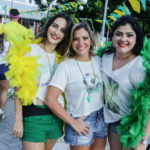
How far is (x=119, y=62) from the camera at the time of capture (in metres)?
1.65

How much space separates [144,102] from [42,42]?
3.58 feet

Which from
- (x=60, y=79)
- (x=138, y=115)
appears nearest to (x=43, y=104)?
(x=60, y=79)

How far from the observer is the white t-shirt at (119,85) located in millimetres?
1480

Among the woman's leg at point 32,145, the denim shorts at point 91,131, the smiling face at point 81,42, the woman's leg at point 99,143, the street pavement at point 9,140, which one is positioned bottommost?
the street pavement at point 9,140

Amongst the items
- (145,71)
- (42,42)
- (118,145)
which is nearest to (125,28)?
(145,71)

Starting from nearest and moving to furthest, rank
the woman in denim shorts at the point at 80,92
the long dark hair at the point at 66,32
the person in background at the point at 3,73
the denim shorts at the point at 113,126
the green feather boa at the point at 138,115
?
the green feather boa at the point at 138,115 < the woman in denim shorts at the point at 80,92 < the denim shorts at the point at 113,126 < the long dark hair at the point at 66,32 < the person in background at the point at 3,73

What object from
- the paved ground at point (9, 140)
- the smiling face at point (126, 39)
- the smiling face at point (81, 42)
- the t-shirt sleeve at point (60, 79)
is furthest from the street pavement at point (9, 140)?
the smiling face at point (126, 39)

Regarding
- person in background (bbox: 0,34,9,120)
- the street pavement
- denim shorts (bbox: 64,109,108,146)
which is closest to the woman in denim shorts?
denim shorts (bbox: 64,109,108,146)

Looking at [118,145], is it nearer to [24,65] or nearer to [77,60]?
[77,60]

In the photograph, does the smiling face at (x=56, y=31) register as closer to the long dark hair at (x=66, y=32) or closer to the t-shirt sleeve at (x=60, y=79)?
the long dark hair at (x=66, y=32)

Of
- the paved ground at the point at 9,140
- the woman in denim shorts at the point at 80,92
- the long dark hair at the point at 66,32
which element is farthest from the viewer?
the paved ground at the point at 9,140

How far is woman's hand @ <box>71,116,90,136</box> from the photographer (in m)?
1.53

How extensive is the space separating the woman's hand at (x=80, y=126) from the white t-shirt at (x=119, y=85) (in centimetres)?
24

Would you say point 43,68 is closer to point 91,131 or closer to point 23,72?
point 23,72
